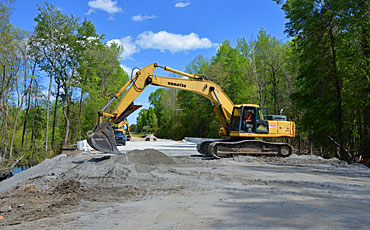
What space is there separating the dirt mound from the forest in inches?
394

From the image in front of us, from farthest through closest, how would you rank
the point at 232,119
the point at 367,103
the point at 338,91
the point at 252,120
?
the point at 338,91 < the point at 232,119 < the point at 252,120 < the point at 367,103

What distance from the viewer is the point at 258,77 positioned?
32.4 metres

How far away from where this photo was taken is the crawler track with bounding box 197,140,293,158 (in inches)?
528

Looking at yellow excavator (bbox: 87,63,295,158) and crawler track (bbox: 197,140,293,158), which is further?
crawler track (bbox: 197,140,293,158)

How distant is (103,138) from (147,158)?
1829mm

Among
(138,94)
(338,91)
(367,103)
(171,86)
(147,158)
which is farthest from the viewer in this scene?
(338,91)

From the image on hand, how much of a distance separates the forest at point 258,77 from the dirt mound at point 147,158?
32.9ft

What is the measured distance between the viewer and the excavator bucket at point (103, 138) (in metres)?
9.93

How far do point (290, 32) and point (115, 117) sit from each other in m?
12.9

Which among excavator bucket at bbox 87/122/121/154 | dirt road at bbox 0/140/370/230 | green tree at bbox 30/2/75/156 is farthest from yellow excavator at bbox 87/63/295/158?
green tree at bbox 30/2/75/156

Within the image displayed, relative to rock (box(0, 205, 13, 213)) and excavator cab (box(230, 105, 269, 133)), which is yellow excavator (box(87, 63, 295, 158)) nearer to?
excavator cab (box(230, 105, 269, 133))

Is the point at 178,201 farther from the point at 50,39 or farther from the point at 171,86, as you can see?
the point at 50,39

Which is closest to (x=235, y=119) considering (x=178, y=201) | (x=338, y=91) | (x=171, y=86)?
(x=171, y=86)

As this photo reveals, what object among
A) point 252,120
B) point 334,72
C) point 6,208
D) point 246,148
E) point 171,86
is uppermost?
point 334,72
